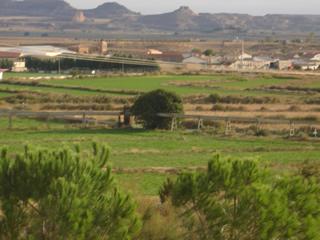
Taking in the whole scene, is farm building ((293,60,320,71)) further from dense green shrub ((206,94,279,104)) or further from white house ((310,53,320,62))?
dense green shrub ((206,94,279,104))

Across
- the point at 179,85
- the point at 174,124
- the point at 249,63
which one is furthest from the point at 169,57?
the point at 174,124

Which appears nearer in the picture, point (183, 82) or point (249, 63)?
point (183, 82)

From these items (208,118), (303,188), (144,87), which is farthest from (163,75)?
(303,188)

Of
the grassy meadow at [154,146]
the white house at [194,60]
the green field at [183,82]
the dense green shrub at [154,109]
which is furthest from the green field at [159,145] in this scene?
the white house at [194,60]

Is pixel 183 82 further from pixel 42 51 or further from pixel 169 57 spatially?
pixel 42 51

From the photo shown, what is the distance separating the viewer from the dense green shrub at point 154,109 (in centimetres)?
3111

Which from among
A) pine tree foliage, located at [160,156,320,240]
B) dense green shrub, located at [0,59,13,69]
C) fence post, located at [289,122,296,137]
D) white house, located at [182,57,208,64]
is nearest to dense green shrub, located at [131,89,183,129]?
fence post, located at [289,122,296,137]

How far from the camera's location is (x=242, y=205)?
31.5ft

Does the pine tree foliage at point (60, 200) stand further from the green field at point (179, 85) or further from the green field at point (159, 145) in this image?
the green field at point (179, 85)

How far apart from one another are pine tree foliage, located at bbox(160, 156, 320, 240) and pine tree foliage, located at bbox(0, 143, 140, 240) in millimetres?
818

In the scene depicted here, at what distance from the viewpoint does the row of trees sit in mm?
8938

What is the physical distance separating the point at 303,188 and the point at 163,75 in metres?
63.1

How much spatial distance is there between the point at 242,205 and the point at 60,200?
225 cm

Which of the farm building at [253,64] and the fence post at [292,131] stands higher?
the fence post at [292,131]
